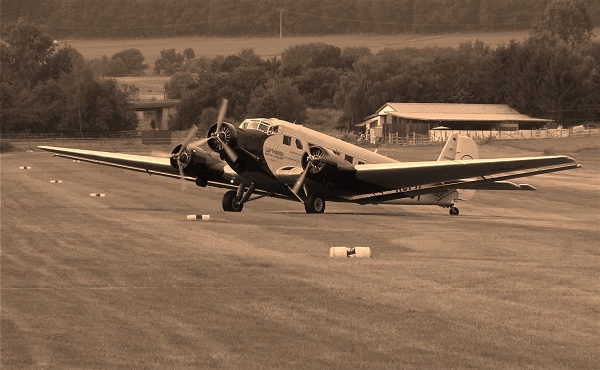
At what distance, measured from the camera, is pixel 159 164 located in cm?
3525

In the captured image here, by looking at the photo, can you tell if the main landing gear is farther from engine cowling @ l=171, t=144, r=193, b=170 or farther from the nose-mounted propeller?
the nose-mounted propeller

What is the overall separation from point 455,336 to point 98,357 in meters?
4.04

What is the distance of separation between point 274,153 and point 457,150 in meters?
7.64

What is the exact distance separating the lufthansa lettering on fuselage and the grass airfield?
8.30 feet

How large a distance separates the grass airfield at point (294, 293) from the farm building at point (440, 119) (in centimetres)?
8582

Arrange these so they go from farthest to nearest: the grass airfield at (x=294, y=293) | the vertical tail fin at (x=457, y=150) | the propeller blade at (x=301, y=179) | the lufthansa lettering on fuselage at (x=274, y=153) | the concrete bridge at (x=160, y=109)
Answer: the concrete bridge at (x=160, y=109), the vertical tail fin at (x=457, y=150), the lufthansa lettering on fuselage at (x=274, y=153), the propeller blade at (x=301, y=179), the grass airfield at (x=294, y=293)

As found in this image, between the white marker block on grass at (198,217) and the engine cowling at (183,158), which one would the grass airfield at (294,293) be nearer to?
the white marker block on grass at (198,217)

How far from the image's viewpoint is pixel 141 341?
39.3 ft

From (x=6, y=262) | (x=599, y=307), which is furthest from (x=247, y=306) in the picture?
(x=6, y=262)

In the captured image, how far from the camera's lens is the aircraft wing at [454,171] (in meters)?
29.0

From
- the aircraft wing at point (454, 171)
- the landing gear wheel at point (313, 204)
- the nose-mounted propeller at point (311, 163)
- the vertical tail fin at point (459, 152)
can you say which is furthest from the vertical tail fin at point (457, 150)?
the nose-mounted propeller at point (311, 163)

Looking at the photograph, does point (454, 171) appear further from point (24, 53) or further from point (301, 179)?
point (24, 53)

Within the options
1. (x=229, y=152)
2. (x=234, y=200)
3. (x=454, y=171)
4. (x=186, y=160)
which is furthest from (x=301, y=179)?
(x=454, y=171)

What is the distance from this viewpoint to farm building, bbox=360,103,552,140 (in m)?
115
